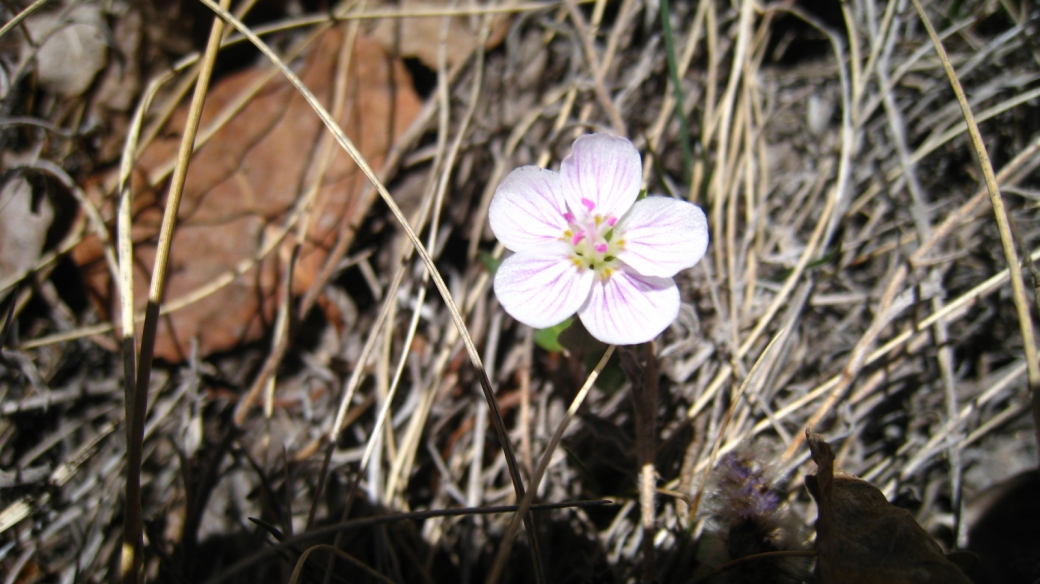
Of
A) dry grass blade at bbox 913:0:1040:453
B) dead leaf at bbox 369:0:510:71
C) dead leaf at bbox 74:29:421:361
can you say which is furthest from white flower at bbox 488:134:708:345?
dead leaf at bbox 369:0:510:71

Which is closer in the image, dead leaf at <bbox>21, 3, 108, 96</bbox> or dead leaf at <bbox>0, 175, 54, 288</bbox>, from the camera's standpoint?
dead leaf at <bbox>0, 175, 54, 288</bbox>

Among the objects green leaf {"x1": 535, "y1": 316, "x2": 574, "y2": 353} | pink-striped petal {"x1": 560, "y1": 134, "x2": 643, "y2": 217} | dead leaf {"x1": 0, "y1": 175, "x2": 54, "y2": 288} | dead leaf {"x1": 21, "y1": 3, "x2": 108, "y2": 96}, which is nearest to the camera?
pink-striped petal {"x1": 560, "y1": 134, "x2": 643, "y2": 217}

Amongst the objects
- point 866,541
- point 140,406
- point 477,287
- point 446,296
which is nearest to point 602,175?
point 446,296

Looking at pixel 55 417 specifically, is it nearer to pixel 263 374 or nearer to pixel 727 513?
pixel 263 374

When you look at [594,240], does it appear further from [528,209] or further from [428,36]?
[428,36]

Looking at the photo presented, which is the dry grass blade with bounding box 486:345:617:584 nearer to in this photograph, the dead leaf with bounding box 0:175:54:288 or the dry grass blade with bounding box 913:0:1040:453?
the dry grass blade with bounding box 913:0:1040:453

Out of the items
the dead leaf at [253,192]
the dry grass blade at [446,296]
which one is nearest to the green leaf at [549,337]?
the dry grass blade at [446,296]

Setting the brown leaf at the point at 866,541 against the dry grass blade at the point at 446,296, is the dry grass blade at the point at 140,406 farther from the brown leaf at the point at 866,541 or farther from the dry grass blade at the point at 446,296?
the brown leaf at the point at 866,541
